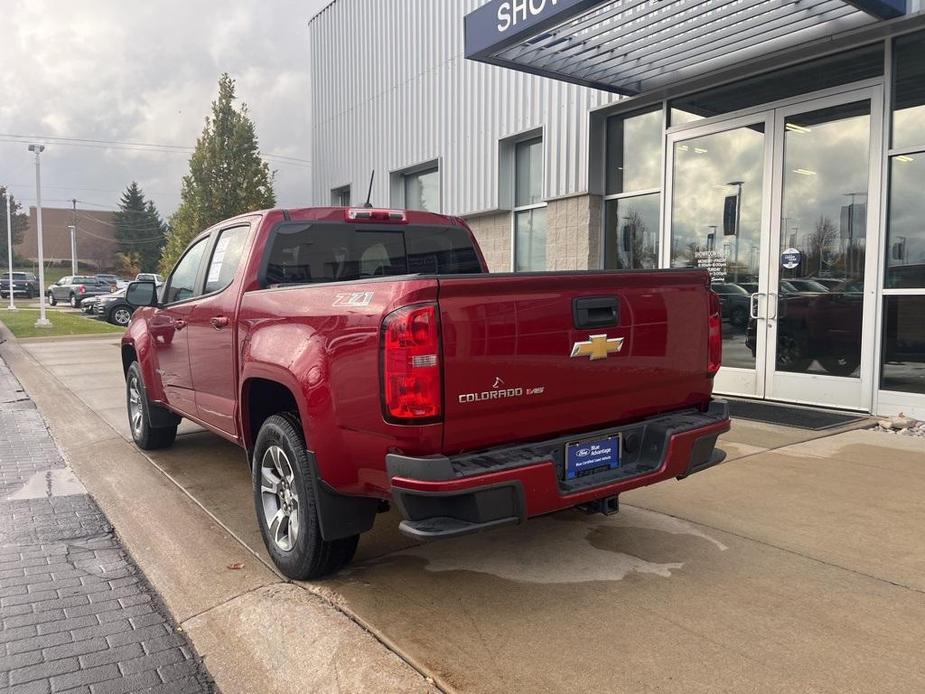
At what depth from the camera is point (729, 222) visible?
330 inches

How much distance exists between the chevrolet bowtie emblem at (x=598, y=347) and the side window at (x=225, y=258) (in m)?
2.38

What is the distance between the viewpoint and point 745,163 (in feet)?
26.9

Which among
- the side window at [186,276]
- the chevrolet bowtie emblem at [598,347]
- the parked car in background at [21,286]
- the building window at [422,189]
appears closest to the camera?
the chevrolet bowtie emblem at [598,347]

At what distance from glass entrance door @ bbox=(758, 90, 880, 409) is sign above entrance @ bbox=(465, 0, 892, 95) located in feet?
2.80

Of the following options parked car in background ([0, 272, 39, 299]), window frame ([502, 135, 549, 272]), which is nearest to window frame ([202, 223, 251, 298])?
window frame ([502, 135, 549, 272])

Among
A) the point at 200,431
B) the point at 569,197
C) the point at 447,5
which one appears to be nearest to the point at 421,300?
the point at 200,431

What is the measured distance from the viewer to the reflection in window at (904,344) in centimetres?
670

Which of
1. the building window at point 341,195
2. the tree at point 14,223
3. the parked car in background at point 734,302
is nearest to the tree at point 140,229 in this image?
the tree at point 14,223

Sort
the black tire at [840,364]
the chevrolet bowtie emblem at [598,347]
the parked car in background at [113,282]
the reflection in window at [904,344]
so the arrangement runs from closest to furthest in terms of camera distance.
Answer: the chevrolet bowtie emblem at [598,347], the reflection in window at [904,344], the black tire at [840,364], the parked car in background at [113,282]

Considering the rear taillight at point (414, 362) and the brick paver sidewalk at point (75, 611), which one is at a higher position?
the rear taillight at point (414, 362)

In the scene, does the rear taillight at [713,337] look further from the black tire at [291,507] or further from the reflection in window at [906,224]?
the reflection in window at [906,224]

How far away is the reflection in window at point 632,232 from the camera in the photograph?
9453mm

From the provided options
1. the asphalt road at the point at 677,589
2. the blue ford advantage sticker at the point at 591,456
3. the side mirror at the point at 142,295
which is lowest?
the asphalt road at the point at 677,589

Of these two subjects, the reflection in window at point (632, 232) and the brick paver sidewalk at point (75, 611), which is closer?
the brick paver sidewalk at point (75, 611)
